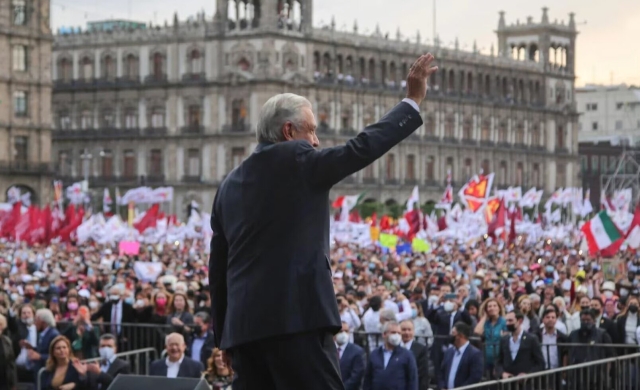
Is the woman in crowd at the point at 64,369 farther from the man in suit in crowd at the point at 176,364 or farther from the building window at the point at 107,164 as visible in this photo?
the building window at the point at 107,164

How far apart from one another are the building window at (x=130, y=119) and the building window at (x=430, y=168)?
748 inches

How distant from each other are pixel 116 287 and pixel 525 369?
8.02 meters

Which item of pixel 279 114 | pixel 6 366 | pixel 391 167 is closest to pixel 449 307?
pixel 6 366

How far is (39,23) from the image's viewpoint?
7431cm

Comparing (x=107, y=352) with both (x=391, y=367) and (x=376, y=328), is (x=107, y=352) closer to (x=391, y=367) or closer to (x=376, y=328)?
(x=391, y=367)

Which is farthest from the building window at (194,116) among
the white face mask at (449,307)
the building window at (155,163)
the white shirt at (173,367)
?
the white shirt at (173,367)

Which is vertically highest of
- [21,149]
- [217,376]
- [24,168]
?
[21,149]

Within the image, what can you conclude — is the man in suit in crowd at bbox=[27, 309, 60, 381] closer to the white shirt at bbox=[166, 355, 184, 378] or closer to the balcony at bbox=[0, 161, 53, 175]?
the white shirt at bbox=[166, 355, 184, 378]

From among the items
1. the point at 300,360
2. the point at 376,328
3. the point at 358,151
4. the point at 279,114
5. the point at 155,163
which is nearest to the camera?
the point at 358,151

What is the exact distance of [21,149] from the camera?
74062 millimetres

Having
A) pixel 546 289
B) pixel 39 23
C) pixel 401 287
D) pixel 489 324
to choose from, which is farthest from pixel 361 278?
pixel 39 23

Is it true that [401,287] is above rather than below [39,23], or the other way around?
below

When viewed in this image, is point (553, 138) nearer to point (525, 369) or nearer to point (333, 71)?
point (333, 71)

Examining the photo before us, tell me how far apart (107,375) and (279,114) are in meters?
8.17
